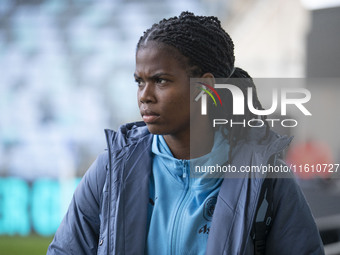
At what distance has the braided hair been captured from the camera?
145 centimetres

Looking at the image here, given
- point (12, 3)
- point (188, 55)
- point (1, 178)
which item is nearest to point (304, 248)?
point (188, 55)

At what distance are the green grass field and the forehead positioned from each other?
4799 millimetres

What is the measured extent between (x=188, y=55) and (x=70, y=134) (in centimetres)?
485

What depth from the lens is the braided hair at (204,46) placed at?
1445mm

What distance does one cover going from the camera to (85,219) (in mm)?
1512

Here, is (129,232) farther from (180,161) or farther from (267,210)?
(267,210)

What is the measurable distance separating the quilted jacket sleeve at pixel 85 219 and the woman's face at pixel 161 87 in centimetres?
25

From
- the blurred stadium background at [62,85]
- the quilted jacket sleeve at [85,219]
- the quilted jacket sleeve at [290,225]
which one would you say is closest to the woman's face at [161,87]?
the quilted jacket sleeve at [85,219]

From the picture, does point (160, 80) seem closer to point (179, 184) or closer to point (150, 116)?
point (150, 116)

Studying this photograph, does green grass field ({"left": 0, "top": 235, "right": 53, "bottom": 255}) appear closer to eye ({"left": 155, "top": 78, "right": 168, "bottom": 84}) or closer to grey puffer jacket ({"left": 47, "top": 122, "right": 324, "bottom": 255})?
grey puffer jacket ({"left": 47, "top": 122, "right": 324, "bottom": 255})

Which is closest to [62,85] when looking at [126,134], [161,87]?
[126,134]

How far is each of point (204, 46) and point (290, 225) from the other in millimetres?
640

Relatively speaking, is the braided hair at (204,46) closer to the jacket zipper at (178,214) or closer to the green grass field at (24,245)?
the jacket zipper at (178,214)

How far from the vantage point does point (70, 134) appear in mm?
6074
